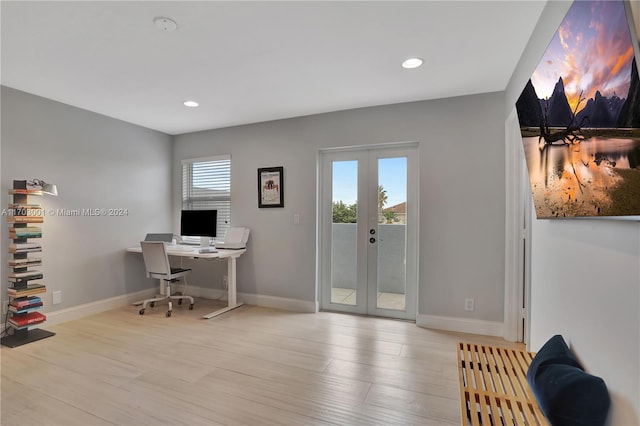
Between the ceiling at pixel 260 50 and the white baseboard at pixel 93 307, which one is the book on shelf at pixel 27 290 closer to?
the white baseboard at pixel 93 307

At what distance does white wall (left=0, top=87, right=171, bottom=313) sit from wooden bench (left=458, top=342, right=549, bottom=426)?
4107 mm

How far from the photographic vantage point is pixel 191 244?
4.67m

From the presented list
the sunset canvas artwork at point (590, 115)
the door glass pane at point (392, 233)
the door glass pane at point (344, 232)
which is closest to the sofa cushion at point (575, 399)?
the sunset canvas artwork at point (590, 115)

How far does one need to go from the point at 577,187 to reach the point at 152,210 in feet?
15.9

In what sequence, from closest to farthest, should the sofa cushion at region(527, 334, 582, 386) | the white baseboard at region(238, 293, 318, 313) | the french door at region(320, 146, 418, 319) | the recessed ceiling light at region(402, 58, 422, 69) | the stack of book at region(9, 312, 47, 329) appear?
the sofa cushion at region(527, 334, 582, 386) → the recessed ceiling light at region(402, 58, 422, 69) → the stack of book at region(9, 312, 47, 329) → the french door at region(320, 146, 418, 319) → the white baseboard at region(238, 293, 318, 313)

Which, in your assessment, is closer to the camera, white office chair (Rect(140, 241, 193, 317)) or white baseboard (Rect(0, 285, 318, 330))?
white baseboard (Rect(0, 285, 318, 330))

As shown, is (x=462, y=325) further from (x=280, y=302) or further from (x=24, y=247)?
(x=24, y=247)

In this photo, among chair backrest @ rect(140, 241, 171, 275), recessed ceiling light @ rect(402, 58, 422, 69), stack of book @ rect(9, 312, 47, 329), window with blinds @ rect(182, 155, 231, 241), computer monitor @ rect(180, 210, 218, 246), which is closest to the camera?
recessed ceiling light @ rect(402, 58, 422, 69)

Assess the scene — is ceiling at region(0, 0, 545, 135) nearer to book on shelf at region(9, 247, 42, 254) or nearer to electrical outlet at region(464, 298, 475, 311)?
book on shelf at region(9, 247, 42, 254)

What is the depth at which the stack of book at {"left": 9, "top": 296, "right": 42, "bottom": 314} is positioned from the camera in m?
2.95

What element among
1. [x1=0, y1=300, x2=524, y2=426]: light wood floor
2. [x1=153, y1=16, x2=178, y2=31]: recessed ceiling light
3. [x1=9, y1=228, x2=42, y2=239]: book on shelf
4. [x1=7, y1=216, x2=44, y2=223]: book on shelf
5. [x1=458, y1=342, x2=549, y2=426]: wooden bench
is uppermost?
[x1=153, y1=16, x2=178, y2=31]: recessed ceiling light

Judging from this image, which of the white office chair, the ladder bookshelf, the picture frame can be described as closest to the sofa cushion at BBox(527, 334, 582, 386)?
the picture frame

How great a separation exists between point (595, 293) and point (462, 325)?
219 cm

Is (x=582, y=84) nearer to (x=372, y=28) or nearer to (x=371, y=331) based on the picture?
(x=372, y=28)
